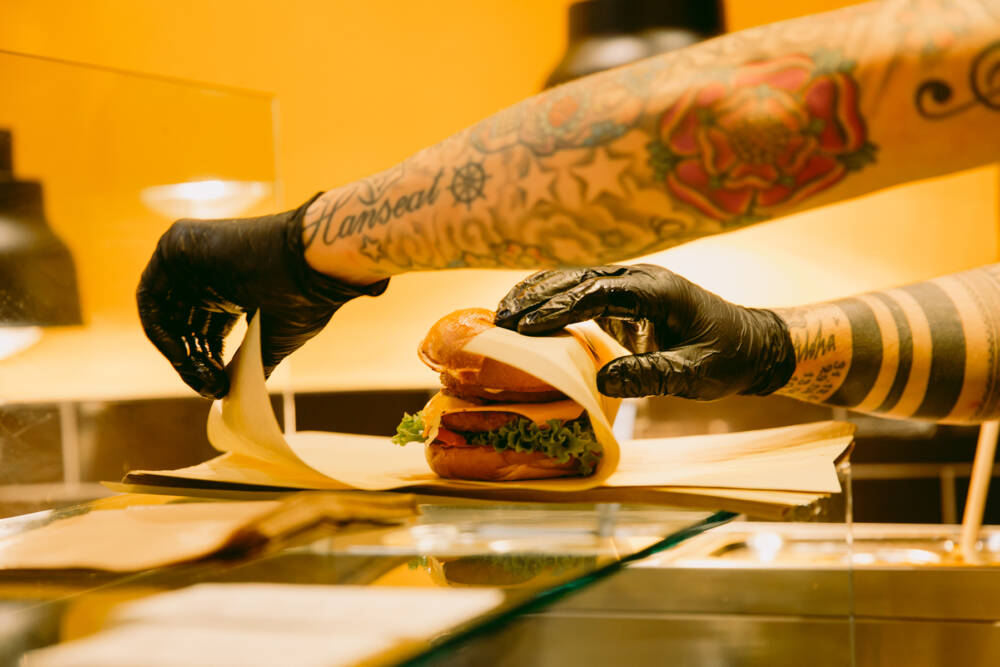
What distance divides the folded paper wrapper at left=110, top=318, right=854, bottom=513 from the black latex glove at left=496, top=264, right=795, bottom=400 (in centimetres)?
7

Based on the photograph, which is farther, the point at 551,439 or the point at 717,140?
the point at 551,439

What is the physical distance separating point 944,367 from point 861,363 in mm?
149

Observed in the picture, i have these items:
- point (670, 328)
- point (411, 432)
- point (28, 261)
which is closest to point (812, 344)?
point (670, 328)

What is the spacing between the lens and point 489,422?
4.87 ft

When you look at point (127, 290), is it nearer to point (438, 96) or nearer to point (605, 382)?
point (605, 382)

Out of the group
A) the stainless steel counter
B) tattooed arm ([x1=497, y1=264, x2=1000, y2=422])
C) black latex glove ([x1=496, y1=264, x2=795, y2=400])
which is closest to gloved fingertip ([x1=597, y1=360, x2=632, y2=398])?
black latex glove ([x1=496, y1=264, x2=795, y2=400])

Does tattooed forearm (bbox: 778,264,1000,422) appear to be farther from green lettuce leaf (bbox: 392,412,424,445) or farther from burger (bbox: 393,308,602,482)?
green lettuce leaf (bbox: 392,412,424,445)

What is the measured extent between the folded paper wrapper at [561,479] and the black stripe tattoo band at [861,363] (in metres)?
0.07

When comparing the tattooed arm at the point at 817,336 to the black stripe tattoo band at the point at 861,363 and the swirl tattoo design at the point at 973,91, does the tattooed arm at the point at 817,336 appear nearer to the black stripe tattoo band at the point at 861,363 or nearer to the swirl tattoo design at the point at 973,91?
the black stripe tattoo band at the point at 861,363

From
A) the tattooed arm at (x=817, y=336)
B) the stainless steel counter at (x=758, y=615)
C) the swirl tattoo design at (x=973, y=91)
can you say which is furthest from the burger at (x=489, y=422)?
the swirl tattoo design at (x=973, y=91)

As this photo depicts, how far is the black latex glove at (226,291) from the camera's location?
108cm

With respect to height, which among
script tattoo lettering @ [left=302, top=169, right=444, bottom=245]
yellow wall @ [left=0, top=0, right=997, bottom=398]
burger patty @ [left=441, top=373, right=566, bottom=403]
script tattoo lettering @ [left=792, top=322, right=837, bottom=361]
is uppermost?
yellow wall @ [left=0, top=0, right=997, bottom=398]

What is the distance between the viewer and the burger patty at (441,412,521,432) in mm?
1473

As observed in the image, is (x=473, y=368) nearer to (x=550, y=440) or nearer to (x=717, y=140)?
(x=550, y=440)
